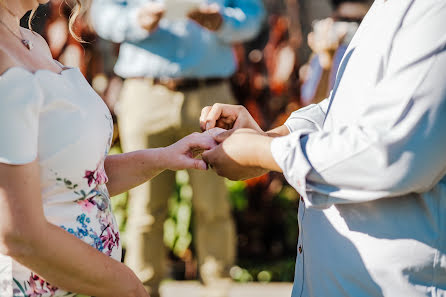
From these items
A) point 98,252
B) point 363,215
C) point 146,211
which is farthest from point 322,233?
point 146,211

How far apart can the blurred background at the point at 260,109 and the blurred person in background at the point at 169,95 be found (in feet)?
1.16

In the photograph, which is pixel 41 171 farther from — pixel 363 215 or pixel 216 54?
pixel 216 54

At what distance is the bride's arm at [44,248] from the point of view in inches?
58.8

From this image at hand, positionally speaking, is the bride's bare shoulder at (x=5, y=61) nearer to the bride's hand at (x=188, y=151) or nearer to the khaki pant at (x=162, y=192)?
the bride's hand at (x=188, y=151)

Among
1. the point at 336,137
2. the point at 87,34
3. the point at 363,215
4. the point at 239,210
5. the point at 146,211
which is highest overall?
the point at 336,137

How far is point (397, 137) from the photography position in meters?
1.53

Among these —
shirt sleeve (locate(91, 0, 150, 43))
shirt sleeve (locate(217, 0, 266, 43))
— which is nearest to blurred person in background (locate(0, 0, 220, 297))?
shirt sleeve (locate(91, 0, 150, 43))

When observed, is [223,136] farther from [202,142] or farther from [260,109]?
[260,109]

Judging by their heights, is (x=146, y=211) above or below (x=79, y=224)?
below

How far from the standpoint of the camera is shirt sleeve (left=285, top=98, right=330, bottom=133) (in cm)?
221

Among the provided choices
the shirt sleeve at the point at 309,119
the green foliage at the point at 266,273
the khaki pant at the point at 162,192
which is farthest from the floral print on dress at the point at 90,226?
the green foliage at the point at 266,273

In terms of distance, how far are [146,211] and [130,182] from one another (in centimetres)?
232

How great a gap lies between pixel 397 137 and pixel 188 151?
839 millimetres

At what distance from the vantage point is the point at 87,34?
6297 millimetres
